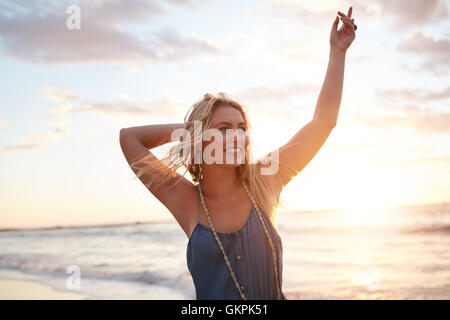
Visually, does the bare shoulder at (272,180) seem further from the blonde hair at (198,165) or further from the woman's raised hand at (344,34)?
the woman's raised hand at (344,34)

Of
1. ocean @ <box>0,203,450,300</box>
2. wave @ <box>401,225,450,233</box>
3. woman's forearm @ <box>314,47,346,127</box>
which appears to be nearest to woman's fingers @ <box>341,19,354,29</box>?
woman's forearm @ <box>314,47,346,127</box>

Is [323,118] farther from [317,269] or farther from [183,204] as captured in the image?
[317,269]

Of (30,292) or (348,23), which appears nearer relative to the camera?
(348,23)

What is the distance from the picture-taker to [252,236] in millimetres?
2275

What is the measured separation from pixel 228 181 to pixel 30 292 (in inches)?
304

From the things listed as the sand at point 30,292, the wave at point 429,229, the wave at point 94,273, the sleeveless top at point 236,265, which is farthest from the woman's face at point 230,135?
the wave at point 429,229

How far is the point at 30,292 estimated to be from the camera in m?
8.87

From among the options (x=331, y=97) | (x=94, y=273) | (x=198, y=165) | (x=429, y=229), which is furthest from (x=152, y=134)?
(x=429, y=229)

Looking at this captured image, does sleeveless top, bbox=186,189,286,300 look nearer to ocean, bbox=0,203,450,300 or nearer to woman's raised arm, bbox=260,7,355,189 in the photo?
woman's raised arm, bbox=260,7,355,189

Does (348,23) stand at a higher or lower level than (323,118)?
higher

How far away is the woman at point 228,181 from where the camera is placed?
2.26 meters

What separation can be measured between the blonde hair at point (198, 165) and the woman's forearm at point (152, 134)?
9cm

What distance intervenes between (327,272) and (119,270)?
5430mm
